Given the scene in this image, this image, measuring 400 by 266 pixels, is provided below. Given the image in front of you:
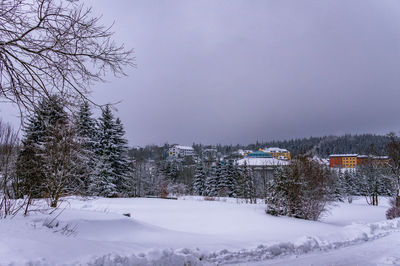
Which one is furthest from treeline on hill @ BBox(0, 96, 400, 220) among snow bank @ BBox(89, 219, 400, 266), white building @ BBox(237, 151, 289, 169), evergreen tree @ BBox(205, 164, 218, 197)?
evergreen tree @ BBox(205, 164, 218, 197)

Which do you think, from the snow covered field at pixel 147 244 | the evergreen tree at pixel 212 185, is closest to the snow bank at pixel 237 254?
the snow covered field at pixel 147 244

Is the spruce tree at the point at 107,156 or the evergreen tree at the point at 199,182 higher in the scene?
the spruce tree at the point at 107,156

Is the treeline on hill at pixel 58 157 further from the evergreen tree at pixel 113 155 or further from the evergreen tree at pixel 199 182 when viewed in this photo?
the evergreen tree at pixel 199 182

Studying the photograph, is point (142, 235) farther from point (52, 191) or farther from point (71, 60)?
point (52, 191)

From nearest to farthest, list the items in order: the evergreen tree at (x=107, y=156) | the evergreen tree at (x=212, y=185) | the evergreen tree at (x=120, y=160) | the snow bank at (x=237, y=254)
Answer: the snow bank at (x=237, y=254) → the evergreen tree at (x=107, y=156) → the evergreen tree at (x=120, y=160) → the evergreen tree at (x=212, y=185)

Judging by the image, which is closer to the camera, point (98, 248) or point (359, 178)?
point (98, 248)

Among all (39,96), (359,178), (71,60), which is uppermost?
(71,60)

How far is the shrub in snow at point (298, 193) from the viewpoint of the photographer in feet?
41.0

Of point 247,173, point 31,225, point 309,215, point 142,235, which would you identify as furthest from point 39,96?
point 247,173

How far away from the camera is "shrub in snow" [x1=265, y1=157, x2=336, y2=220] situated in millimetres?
12508

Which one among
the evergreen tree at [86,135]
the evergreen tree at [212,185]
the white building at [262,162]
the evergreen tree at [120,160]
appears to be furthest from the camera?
the evergreen tree at [212,185]

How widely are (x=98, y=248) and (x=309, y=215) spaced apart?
37.4ft

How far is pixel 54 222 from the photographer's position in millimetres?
5348

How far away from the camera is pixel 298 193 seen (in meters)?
12.5
